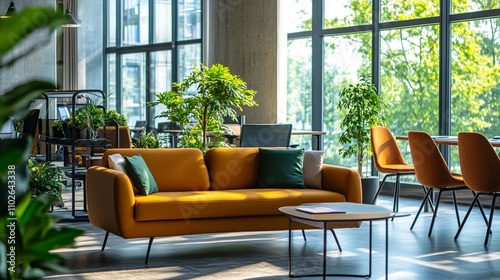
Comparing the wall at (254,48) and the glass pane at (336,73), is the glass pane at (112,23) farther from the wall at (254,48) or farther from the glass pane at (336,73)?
the glass pane at (336,73)

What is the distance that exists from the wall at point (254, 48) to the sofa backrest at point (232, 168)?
4.70 meters

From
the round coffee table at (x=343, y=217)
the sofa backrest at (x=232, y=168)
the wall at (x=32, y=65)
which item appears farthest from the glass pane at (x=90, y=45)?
the round coffee table at (x=343, y=217)

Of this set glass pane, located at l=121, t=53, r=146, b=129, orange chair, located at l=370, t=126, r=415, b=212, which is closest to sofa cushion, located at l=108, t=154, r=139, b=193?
orange chair, located at l=370, t=126, r=415, b=212

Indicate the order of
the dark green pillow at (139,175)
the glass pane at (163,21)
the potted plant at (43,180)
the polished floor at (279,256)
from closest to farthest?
the polished floor at (279,256) → the dark green pillow at (139,175) → the potted plant at (43,180) → the glass pane at (163,21)

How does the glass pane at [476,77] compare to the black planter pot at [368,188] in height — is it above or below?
above

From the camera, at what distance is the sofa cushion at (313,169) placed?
6.54 meters

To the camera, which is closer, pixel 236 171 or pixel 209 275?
pixel 209 275

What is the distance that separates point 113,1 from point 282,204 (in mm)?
10789

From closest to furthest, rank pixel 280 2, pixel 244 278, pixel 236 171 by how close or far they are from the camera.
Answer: pixel 244 278, pixel 236 171, pixel 280 2

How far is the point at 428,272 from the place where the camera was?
5.08 metres

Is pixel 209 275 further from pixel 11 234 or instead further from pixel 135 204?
pixel 11 234

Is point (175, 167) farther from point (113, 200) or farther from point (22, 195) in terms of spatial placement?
point (22, 195)

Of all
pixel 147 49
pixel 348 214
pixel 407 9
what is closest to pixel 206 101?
pixel 348 214

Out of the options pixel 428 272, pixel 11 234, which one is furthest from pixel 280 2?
pixel 11 234
